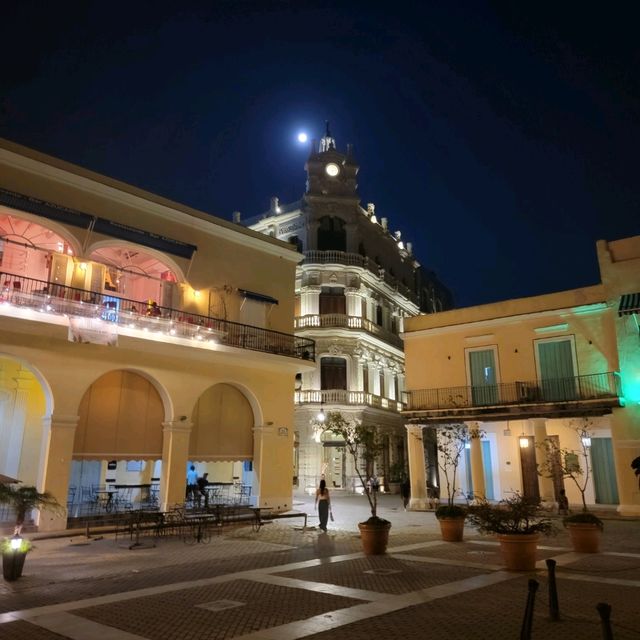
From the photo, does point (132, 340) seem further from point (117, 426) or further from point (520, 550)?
point (520, 550)

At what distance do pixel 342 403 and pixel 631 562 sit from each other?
24.6 m

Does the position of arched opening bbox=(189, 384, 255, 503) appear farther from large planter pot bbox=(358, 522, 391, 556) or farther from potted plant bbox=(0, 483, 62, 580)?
potted plant bbox=(0, 483, 62, 580)

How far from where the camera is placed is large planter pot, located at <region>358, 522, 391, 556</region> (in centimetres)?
1253

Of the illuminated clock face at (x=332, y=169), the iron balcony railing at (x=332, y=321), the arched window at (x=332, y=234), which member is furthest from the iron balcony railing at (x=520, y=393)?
the illuminated clock face at (x=332, y=169)

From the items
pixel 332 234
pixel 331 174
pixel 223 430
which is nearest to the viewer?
pixel 223 430

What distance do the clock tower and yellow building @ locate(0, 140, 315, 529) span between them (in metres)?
17.2

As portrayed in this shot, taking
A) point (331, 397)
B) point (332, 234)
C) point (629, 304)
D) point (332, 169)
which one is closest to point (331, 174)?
point (332, 169)

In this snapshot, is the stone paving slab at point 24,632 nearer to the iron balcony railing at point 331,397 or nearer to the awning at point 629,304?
the awning at point 629,304

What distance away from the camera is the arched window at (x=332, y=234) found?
127 feet

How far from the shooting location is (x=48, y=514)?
15.4m

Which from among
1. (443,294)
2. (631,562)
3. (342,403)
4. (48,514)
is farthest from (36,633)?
(443,294)

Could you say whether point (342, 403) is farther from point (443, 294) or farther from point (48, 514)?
point (443, 294)

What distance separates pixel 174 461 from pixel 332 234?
77.3ft

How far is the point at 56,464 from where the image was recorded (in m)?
15.6
